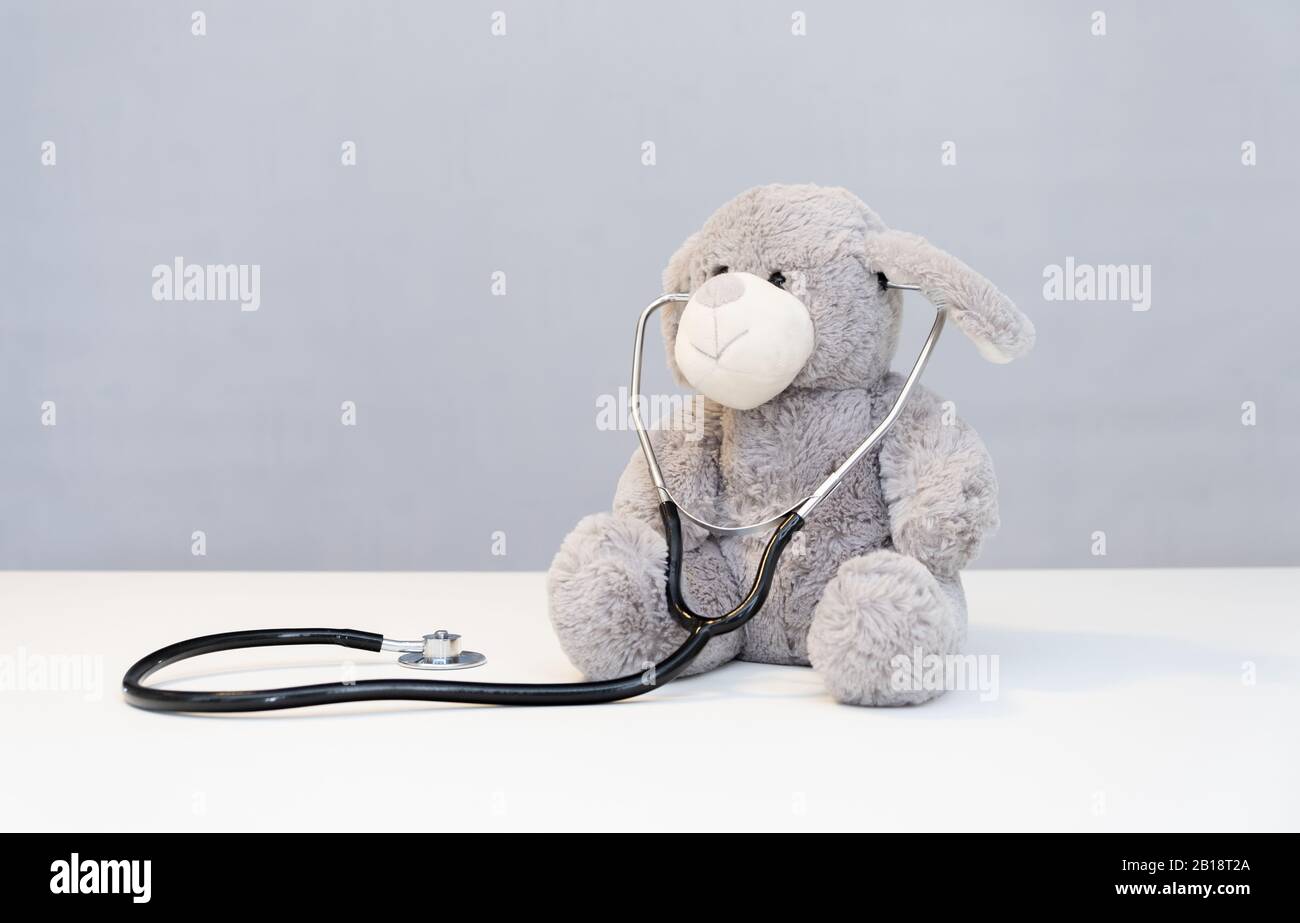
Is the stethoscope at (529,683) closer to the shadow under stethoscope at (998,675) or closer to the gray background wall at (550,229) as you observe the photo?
the shadow under stethoscope at (998,675)

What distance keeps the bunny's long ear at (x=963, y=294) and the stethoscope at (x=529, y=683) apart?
0.03 metres

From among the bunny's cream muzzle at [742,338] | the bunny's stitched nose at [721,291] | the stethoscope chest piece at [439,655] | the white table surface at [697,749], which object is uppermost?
the bunny's stitched nose at [721,291]

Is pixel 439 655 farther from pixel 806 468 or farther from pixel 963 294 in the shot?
pixel 963 294

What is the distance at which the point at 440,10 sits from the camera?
8.13 ft

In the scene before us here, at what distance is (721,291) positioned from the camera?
1.33 metres

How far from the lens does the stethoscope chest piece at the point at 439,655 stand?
1469 mm

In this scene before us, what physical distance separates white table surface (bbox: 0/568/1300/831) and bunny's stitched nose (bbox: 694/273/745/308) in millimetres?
415

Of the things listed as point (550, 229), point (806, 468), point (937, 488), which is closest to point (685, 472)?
point (806, 468)

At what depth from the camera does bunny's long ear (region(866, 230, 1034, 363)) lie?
1307mm

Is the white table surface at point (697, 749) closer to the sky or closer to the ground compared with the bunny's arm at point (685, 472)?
closer to the ground

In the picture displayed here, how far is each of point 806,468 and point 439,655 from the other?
1.57 ft

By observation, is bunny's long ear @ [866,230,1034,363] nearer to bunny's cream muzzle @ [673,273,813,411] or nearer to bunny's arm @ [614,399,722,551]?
bunny's cream muzzle @ [673,273,813,411]

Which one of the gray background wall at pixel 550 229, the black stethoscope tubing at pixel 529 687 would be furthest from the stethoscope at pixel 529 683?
the gray background wall at pixel 550 229
